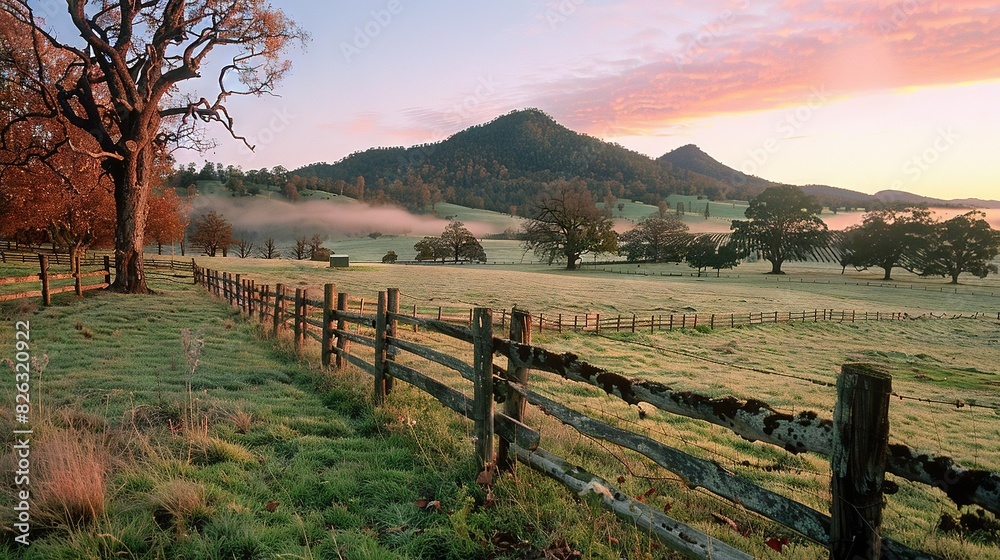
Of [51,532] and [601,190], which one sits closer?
[51,532]

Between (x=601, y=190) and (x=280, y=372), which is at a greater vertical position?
(x=601, y=190)

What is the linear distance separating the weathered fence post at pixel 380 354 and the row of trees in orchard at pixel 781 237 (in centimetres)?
5272

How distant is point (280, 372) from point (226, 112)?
14766mm

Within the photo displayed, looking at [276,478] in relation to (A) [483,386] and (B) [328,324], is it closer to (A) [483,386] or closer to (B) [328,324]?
(A) [483,386]

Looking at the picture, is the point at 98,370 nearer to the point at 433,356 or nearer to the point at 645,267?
the point at 433,356

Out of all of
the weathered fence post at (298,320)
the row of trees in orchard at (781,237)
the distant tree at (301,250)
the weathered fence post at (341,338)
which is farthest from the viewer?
the distant tree at (301,250)

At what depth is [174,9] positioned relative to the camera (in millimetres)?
17359

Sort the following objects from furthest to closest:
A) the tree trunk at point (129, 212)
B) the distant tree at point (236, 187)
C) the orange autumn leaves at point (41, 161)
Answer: the distant tree at point (236, 187) < the tree trunk at point (129, 212) < the orange autumn leaves at point (41, 161)

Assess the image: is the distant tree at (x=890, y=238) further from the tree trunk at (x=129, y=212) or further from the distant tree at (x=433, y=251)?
the tree trunk at (x=129, y=212)

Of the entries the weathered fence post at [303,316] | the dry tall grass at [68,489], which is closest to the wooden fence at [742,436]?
the dry tall grass at [68,489]

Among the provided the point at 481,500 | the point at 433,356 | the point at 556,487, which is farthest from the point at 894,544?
the point at 433,356

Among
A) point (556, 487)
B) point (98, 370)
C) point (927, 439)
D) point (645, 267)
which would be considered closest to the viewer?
point (556, 487)

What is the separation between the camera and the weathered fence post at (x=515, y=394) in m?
4.61

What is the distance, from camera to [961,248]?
180 feet
